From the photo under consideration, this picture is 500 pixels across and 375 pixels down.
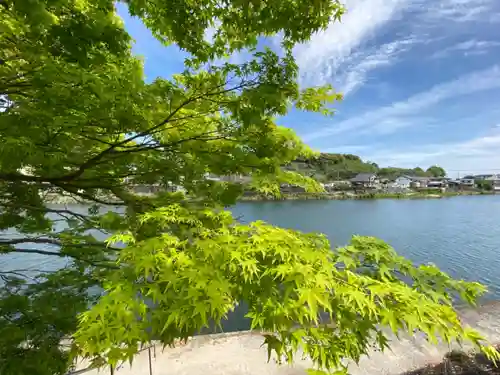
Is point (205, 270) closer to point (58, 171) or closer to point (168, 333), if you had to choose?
point (168, 333)

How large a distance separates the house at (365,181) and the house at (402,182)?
21.7 ft

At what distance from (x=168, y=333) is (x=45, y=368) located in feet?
7.36

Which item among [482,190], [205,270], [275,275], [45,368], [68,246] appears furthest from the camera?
[482,190]

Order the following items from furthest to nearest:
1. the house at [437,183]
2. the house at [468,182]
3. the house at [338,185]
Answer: the house at [468,182]
the house at [437,183]
the house at [338,185]

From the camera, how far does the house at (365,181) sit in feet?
312

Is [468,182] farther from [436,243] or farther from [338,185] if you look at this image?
[436,243]

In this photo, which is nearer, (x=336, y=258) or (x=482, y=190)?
(x=336, y=258)

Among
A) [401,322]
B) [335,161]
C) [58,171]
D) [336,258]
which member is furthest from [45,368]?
[335,161]

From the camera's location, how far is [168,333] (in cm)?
163

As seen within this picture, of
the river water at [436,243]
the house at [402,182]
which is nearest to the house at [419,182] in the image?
the house at [402,182]

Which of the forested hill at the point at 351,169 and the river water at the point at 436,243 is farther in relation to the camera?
the forested hill at the point at 351,169

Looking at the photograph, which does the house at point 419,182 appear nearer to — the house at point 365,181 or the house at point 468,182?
the house at point 365,181

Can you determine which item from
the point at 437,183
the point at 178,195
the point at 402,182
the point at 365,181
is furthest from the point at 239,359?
the point at 437,183

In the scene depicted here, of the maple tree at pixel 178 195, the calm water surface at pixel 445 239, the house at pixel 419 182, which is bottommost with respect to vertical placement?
the calm water surface at pixel 445 239
